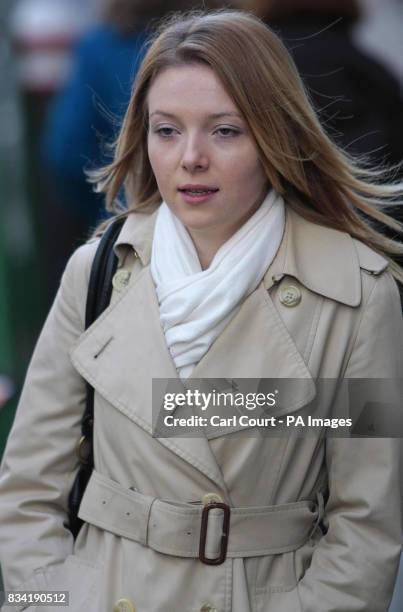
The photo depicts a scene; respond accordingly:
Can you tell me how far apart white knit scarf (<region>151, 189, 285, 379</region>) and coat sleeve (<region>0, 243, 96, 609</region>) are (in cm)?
24

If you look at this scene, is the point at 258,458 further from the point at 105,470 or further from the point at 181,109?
the point at 181,109

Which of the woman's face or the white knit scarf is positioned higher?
the woman's face

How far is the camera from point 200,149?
2621 millimetres

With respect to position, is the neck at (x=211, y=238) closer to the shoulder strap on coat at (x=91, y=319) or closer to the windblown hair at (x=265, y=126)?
the windblown hair at (x=265, y=126)

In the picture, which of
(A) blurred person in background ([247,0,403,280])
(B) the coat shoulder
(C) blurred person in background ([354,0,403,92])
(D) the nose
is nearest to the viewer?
(D) the nose

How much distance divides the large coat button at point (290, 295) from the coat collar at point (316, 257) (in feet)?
0.09

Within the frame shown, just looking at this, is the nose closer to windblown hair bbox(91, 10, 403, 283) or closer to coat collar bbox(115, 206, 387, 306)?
windblown hair bbox(91, 10, 403, 283)

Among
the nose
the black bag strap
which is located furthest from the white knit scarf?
the nose

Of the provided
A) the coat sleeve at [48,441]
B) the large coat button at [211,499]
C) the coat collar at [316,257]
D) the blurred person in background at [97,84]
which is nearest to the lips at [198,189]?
the coat collar at [316,257]

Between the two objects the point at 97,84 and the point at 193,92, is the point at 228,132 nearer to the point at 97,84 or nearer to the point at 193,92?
the point at 193,92

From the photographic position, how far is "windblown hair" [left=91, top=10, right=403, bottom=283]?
2635mm

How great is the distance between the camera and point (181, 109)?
2.65 meters

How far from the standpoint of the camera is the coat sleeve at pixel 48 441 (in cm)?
281

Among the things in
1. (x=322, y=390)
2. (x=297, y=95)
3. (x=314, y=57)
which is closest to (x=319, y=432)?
(x=322, y=390)
